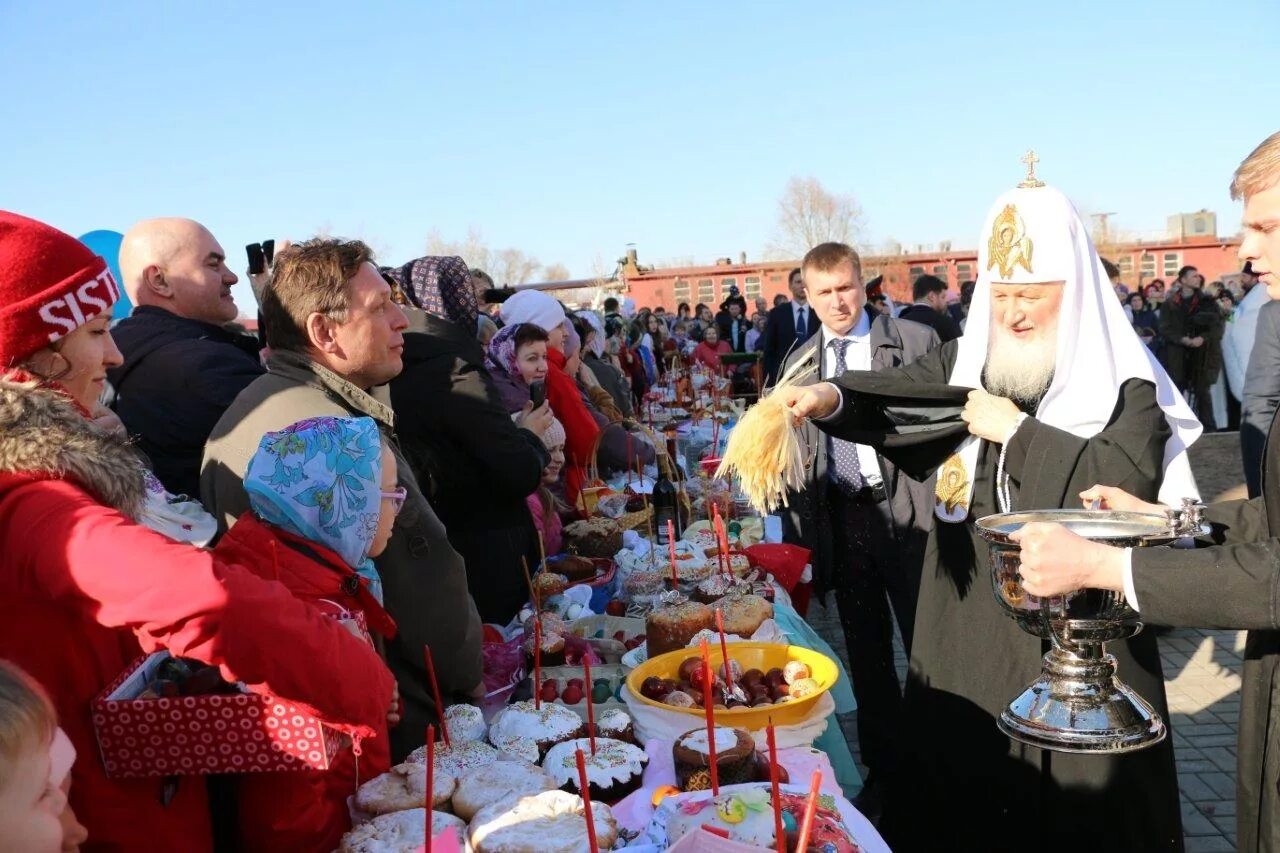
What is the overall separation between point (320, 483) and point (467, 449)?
1.60 m

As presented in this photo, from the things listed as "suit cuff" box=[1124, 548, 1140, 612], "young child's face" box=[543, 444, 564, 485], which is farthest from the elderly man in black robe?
"young child's face" box=[543, 444, 564, 485]

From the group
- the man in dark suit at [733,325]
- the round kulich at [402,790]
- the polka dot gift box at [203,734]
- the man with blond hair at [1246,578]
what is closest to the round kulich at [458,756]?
the round kulich at [402,790]

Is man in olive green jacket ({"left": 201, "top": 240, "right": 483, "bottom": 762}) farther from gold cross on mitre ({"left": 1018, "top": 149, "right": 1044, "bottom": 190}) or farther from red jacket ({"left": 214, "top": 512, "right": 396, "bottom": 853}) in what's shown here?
gold cross on mitre ({"left": 1018, "top": 149, "right": 1044, "bottom": 190})

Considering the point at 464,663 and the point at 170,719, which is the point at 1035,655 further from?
the point at 170,719

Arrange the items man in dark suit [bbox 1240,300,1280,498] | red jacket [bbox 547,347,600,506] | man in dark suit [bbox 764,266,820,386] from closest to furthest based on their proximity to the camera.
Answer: man in dark suit [bbox 1240,300,1280,498] < red jacket [bbox 547,347,600,506] < man in dark suit [bbox 764,266,820,386]

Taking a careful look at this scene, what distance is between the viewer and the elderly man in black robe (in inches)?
114

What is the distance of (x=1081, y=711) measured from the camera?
2209 millimetres

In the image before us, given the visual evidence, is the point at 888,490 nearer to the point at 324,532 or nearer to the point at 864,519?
the point at 864,519

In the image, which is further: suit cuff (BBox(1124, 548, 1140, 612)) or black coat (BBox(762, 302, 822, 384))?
black coat (BBox(762, 302, 822, 384))

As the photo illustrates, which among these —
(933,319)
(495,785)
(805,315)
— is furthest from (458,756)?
(805,315)

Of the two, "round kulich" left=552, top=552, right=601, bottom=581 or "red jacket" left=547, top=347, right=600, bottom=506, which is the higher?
"red jacket" left=547, top=347, right=600, bottom=506

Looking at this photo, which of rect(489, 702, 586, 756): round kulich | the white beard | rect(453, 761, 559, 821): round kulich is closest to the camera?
rect(453, 761, 559, 821): round kulich

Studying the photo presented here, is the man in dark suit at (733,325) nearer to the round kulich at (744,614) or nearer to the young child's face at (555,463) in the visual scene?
the young child's face at (555,463)

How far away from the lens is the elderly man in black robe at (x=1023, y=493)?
2893mm
